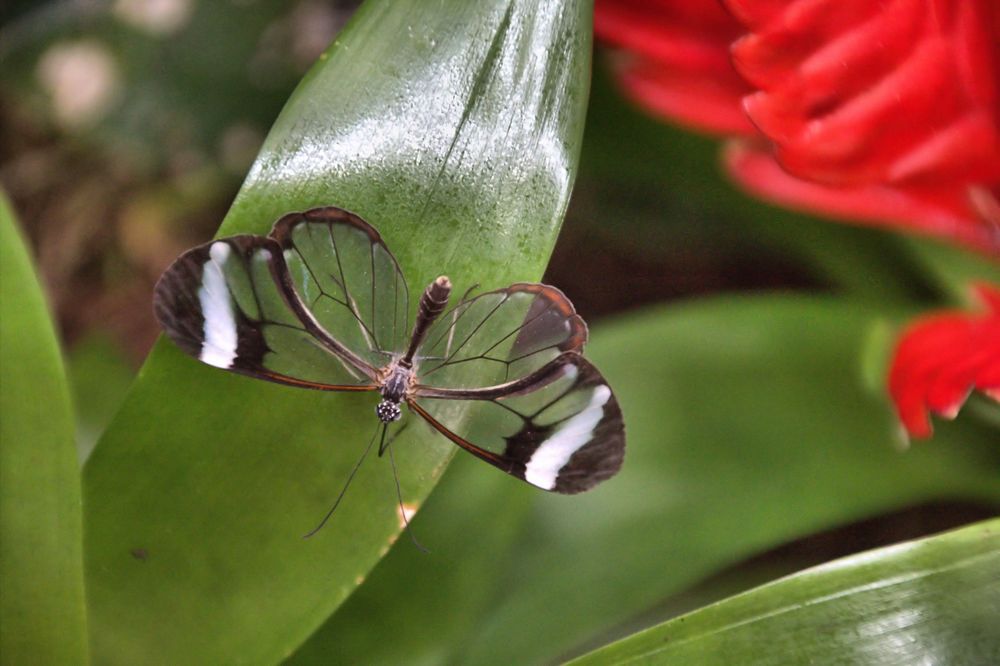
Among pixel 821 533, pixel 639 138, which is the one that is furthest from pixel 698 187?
pixel 821 533

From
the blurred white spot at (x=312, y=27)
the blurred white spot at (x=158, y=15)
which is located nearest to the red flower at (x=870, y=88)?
the blurred white spot at (x=312, y=27)

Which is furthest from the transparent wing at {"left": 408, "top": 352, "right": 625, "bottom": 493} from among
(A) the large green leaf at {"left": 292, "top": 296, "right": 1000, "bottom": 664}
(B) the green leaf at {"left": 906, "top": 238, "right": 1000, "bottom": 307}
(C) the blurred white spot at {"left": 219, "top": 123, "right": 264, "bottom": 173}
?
(C) the blurred white spot at {"left": 219, "top": 123, "right": 264, "bottom": 173}

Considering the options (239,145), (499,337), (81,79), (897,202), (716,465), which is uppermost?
(81,79)

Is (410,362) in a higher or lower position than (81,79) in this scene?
lower

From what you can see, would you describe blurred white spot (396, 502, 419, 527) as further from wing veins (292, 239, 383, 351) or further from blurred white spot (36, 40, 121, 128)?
blurred white spot (36, 40, 121, 128)

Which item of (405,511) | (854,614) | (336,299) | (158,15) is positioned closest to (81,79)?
(158,15)

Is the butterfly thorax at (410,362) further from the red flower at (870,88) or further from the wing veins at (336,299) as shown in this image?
the red flower at (870,88)

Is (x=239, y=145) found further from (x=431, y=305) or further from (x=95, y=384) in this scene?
(x=431, y=305)
